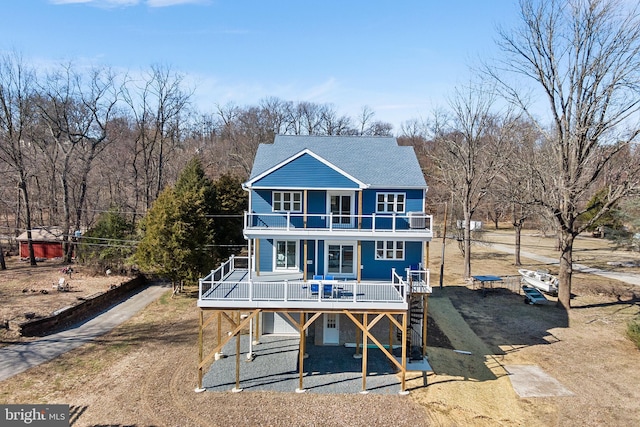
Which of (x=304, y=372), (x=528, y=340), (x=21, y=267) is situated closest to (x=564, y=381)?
(x=528, y=340)

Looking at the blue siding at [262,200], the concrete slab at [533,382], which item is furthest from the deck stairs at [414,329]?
the blue siding at [262,200]

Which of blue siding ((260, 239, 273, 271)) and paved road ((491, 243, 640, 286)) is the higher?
blue siding ((260, 239, 273, 271))

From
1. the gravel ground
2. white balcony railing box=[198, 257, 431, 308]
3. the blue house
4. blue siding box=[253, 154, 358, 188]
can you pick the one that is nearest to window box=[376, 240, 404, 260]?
the blue house

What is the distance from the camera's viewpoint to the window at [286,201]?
1892 cm

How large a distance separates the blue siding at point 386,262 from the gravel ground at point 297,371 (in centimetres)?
365

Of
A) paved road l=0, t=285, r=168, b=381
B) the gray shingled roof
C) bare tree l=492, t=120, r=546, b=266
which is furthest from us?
bare tree l=492, t=120, r=546, b=266

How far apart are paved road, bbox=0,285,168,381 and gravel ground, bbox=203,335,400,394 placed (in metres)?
7.52

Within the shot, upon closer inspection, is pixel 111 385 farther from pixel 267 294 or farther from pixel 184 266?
pixel 184 266

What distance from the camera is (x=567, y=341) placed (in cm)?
1931

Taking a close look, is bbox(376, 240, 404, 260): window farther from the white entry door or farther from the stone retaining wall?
the stone retaining wall

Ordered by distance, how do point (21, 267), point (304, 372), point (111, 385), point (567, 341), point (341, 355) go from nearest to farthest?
point (111, 385) < point (304, 372) < point (341, 355) < point (567, 341) < point (21, 267)

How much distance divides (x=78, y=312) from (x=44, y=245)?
18.0 m

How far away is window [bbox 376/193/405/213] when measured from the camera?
18766 mm

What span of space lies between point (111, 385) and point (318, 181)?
11948 millimetres
